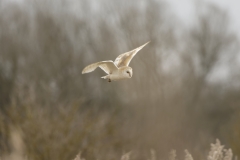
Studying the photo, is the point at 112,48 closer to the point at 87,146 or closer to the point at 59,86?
the point at 59,86

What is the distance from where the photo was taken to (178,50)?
3108 cm

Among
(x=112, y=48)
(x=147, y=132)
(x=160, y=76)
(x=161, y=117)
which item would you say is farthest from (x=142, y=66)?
(x=147, y=132)

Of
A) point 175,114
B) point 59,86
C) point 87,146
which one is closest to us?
point 87,146

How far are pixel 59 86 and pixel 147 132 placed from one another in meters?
11.7

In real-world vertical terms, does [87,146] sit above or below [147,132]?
below

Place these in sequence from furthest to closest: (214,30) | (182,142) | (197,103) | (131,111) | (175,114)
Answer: (214,30)
(197,103)
(131,111)
(175,114)
(182,142)

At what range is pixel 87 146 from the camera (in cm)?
1020

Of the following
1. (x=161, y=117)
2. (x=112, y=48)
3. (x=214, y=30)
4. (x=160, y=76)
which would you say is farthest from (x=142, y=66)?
(x=214, y=30)

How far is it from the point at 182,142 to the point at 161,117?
12.0 ft

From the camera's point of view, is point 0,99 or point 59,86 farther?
point 59,86

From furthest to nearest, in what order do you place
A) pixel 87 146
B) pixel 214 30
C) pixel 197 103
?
pixel 214 30
pixel 197 103
pixel 87 146

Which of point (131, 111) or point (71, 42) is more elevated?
point (71, 42)

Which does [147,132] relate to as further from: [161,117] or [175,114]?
[175,114]

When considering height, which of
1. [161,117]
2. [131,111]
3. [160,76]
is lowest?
[161,117]
